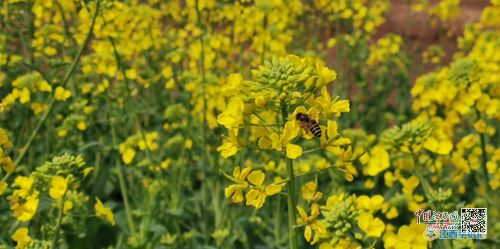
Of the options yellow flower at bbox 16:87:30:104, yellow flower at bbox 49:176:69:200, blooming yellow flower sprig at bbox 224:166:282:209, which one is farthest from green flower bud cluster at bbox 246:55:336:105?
yellow flower at bbox 16:87:30:104

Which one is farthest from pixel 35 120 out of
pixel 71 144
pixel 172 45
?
pixel 172 45

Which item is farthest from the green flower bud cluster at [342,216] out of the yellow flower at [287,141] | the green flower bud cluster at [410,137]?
the green flower bud cluster at [410,137]

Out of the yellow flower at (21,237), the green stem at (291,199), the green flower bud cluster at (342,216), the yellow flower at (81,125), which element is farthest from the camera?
the yellow flower at (81,125)

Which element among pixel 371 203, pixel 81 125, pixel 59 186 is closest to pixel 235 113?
pixel 371 203

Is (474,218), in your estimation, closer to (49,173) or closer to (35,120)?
(49,173)

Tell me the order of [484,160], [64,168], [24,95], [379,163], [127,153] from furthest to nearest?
[127,153], [24,95], [484,160], [379,163], [64,168]

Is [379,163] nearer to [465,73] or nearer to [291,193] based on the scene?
[465,73]

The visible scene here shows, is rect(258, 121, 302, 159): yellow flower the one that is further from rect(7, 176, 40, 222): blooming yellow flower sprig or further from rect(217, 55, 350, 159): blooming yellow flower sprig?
rect(7, 176, 40, 222): blooming yellow flower sprig

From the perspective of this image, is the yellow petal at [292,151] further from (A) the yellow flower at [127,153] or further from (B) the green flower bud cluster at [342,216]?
(A) the yellow flower at [127,153]
